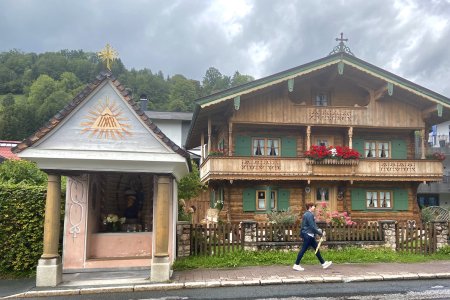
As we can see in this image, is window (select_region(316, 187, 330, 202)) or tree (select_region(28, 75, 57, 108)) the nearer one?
window (select_region(316, 187, 330, 202))

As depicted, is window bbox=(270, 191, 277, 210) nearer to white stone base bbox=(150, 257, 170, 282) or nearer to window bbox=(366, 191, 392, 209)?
window bbox=(366, 191, 392, 209)

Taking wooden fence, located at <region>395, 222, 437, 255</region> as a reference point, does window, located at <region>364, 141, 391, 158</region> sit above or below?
above

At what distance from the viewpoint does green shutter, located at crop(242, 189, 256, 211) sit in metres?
21.5

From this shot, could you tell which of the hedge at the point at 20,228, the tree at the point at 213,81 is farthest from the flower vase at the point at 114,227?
the tree at the point at 213,81

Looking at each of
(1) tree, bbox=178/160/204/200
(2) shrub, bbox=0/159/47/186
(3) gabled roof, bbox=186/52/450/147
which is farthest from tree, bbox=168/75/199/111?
(2) shrub, bbox=0/159/47/186

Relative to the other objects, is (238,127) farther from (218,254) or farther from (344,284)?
(344,284)

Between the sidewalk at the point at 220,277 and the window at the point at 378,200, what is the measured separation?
415 inches

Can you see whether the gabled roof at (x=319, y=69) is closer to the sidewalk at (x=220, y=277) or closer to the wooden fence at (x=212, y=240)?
the wooden fence at (x=212, y=240)

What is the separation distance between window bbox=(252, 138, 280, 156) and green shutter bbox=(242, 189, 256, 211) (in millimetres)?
2077

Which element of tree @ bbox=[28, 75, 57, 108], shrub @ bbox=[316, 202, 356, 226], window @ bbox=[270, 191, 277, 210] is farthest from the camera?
tree @ bbox=[28, 75, 57, 108]

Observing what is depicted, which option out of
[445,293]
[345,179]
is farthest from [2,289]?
[345,179]

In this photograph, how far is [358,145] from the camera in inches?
901

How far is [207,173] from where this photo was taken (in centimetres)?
2102

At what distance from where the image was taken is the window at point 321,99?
23.0m
